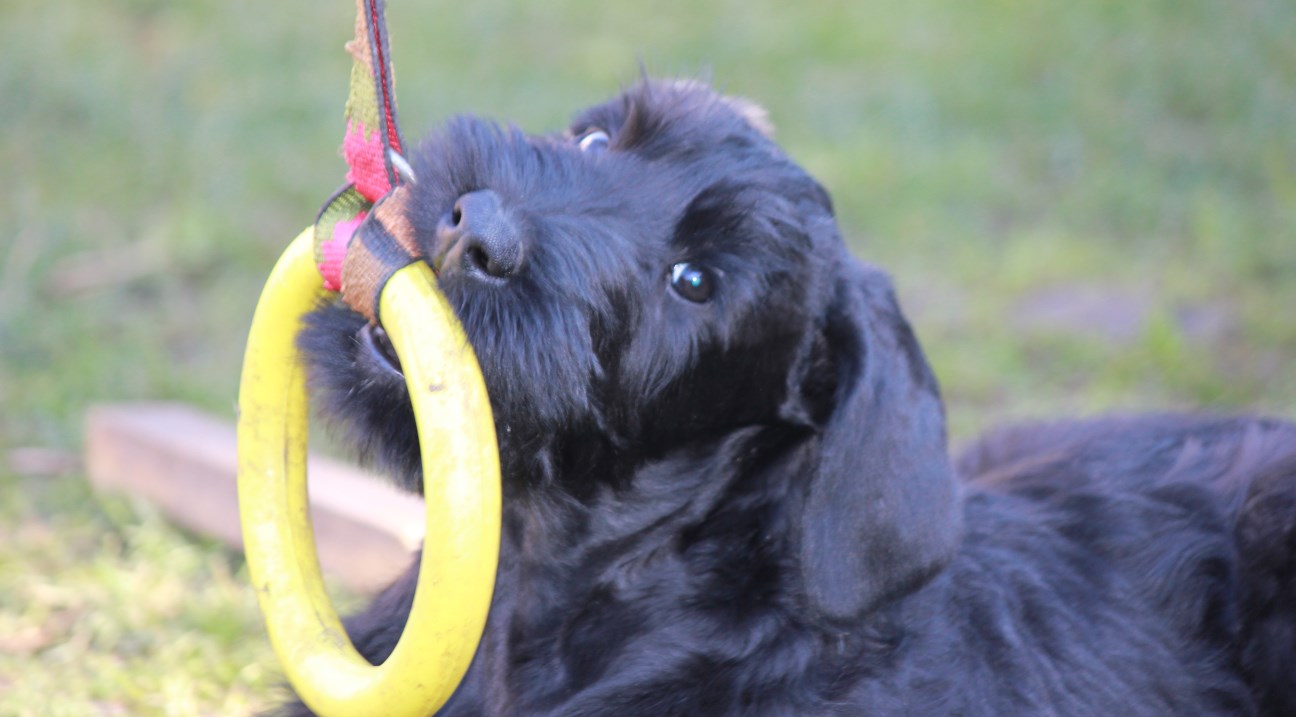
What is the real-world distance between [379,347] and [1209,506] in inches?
87.8

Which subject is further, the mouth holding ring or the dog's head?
the mouth holding ring

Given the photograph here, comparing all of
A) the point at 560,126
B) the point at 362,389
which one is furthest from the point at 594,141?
the point at 560,126

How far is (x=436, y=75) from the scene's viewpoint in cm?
1006

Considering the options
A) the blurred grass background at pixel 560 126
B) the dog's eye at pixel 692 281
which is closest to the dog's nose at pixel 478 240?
the dog's eye at pixel 692 281

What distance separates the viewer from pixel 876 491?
2.82 meters

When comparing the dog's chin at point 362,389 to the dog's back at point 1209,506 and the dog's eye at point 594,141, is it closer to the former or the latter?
the dog's eye at point 594,141

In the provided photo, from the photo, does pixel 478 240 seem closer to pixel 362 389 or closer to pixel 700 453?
pixel 362 389

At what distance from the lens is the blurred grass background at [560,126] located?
466 centimetres

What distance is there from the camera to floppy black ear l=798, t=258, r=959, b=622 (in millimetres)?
2799

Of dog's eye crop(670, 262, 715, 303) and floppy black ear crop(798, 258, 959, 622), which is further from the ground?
dog's eye crop(670, 262, 715, 303)

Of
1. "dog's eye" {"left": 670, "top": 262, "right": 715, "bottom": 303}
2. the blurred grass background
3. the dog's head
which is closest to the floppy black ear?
the dog's head

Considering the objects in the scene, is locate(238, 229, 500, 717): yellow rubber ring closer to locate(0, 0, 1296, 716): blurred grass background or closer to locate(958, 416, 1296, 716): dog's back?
locate(0, 0, 1296, 716): blurred grass background

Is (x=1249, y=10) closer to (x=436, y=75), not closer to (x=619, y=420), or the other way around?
(x=436, y=75)

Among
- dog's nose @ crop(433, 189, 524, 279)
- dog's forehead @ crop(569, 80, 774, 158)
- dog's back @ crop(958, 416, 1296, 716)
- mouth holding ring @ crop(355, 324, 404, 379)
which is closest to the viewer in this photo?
dog's nose @ crop(433, 189, 524, 279)
